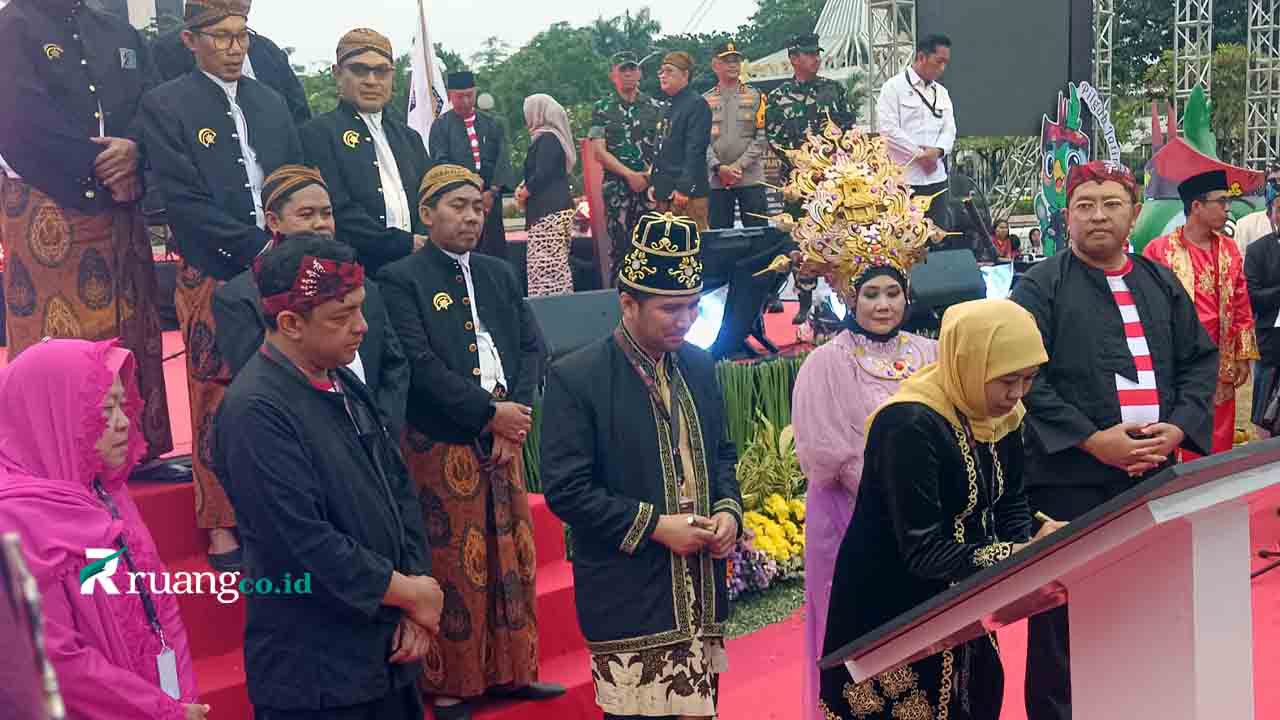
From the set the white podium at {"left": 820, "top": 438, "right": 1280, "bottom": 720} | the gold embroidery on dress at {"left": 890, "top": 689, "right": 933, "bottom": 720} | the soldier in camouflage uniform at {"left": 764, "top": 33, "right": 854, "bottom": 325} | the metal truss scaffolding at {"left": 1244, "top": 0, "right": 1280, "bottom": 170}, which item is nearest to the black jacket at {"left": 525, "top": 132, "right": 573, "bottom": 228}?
the soldier in camouflage uniform at {"left": 764, "top": 33, "right": 854, "bottom": 325}

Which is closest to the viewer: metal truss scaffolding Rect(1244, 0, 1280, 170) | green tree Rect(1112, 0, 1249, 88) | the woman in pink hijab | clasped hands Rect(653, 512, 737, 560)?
the woman in pink hijab

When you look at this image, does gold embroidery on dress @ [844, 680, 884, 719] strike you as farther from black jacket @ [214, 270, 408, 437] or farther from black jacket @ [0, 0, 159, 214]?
black jacket @ [0, 0, 159, 214]

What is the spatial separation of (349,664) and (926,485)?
1.37 metres

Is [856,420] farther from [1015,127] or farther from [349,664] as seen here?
[1015,127]

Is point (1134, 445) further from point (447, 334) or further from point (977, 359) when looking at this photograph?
point (447, 334)

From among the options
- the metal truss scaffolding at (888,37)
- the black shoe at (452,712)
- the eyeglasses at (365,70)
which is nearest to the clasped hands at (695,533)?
the black shoe at (452,712)

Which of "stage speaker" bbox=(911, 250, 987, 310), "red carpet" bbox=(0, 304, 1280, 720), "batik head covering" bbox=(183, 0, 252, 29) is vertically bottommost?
"red carpet" bbox=(0, 304, 1280, 720)

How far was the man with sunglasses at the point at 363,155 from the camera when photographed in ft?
14.8

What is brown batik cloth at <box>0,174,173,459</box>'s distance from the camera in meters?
4.23

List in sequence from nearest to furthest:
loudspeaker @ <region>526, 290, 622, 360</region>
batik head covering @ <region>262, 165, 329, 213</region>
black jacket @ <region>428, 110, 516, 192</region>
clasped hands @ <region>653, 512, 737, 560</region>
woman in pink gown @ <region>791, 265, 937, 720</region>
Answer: clasped hands @ <region>653, 512, 737, 560</region>, batik head covering @ <region>262, 165, 329, 213</region>, woman in pink gown @ <region>791, 265, 937, 720</region>, loudspeaker @ <region>526, 290, 622, 360</region>, black jacket @ <region>428, 110, 516, 192</region>

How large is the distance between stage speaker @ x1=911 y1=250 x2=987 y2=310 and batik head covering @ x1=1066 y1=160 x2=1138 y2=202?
332 cm

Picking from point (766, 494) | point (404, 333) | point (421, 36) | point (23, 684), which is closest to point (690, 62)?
point (421, 36)

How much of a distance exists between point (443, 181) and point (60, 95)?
126cm

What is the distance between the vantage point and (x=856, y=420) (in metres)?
4.03
